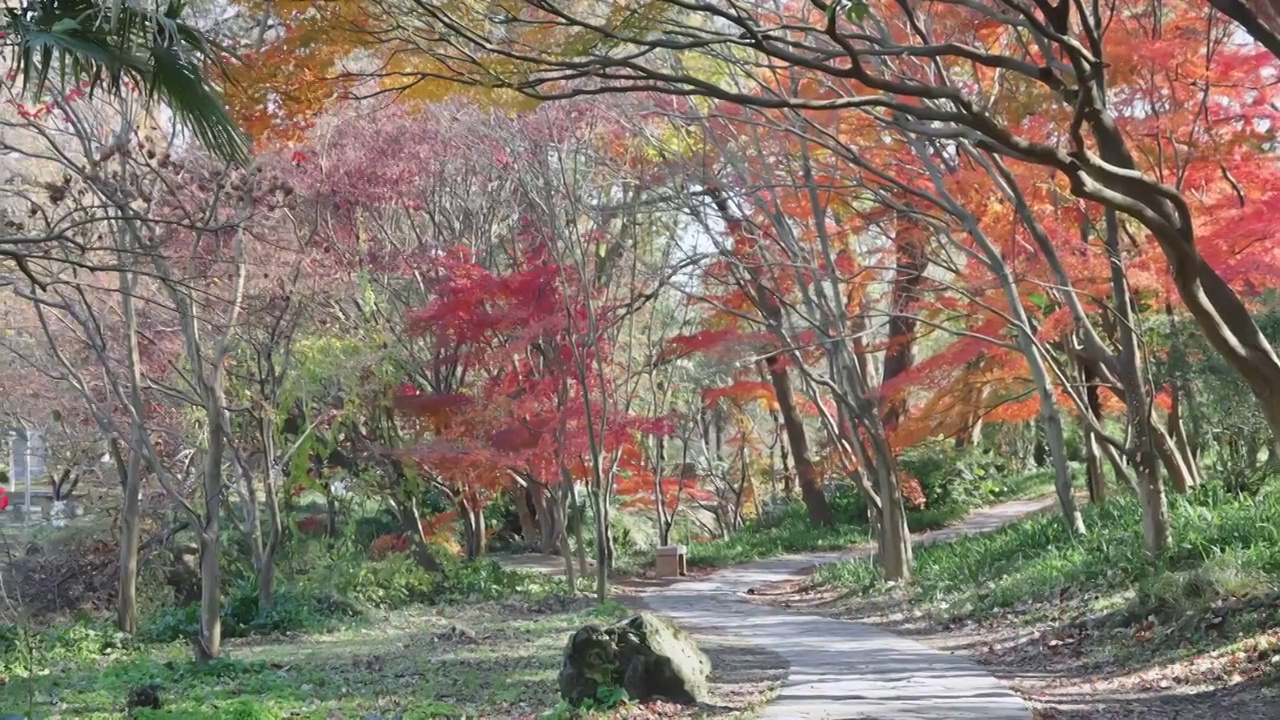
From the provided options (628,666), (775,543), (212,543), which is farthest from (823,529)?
(628,666)

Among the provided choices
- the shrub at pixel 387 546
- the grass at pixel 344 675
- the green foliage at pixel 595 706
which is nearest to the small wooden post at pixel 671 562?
the shrub at pixel 387 546

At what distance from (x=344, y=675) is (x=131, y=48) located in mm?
6181


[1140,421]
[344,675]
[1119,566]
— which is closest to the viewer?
[344,675]

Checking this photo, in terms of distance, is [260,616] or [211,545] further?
[260,616]

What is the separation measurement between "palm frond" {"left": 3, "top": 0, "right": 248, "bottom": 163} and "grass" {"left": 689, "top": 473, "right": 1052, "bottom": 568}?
17.9 meters

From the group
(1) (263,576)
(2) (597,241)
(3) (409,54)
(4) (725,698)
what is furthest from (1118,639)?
(2) (597,241)

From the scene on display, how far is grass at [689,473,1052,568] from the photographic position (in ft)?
75.5

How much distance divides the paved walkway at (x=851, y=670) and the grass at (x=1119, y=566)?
4.41 feet

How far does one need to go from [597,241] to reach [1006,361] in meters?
6.30

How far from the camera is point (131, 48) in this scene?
514 centimetres

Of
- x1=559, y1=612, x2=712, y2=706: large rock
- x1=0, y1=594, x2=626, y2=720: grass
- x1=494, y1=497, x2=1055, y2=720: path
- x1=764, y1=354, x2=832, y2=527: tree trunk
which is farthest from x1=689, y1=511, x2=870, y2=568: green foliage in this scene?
x1=559, y1=612, x2=712, y2=706: large rock

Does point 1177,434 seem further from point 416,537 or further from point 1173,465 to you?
point 416,537

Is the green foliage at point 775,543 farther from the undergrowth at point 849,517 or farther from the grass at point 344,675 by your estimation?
the grass at point 344,675

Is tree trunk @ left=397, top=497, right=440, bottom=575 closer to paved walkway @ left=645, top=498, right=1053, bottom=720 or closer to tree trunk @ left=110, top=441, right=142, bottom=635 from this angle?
paved walkway @ left=645, top=498, right=1053, bottom=720
